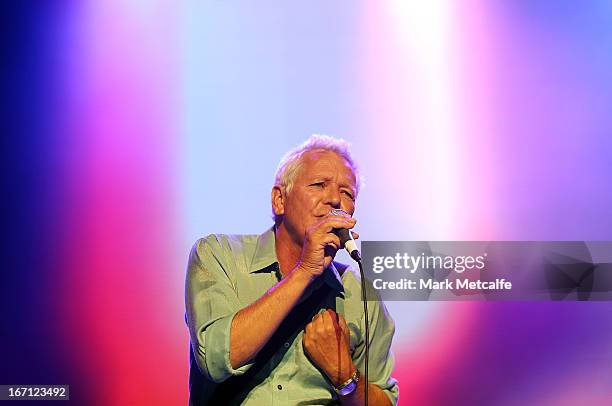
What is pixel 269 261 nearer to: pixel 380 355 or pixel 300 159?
pixel 300 159

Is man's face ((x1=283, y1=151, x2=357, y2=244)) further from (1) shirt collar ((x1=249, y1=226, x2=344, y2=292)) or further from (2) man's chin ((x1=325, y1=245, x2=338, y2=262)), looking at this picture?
(2) man's chin ((x1=325, y1=245, x2=338, y2=262))

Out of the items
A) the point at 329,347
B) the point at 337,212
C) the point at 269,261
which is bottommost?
the point at 329,347

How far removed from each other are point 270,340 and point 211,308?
236 mm

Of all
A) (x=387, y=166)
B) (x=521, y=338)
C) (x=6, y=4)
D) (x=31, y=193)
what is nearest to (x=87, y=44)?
(x=6, y=4)

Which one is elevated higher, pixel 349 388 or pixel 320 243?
pixel 320 243

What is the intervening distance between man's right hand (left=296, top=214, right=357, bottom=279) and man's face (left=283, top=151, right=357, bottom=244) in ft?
0.78

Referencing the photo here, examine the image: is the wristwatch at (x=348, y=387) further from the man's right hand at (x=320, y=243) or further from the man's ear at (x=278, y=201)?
the man's ear at (x=278, y=201)

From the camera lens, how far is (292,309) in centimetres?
227

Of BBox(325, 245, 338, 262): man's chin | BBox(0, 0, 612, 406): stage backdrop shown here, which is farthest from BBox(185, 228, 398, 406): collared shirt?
BBox(0, 0, 612, 406): stage backdrop

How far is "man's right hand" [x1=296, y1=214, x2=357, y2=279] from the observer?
2230 mm

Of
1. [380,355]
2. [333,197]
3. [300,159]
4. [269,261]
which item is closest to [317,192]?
[333,197]

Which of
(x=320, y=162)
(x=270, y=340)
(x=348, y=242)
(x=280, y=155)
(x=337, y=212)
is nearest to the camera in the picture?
(x=348, y=242)

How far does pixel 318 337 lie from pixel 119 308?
1.28 metres

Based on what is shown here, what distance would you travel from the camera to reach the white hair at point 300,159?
261cm
